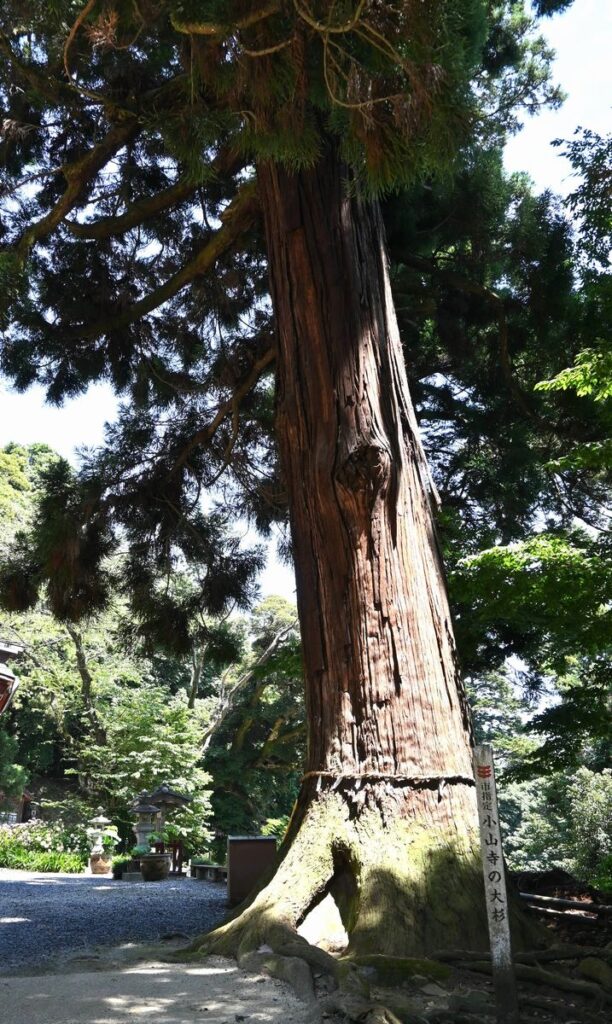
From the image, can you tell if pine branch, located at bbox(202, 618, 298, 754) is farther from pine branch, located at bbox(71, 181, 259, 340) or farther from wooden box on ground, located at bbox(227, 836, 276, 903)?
pine branch, located at bbox(71, 181, 259, 340)

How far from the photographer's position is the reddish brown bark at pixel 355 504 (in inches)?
167

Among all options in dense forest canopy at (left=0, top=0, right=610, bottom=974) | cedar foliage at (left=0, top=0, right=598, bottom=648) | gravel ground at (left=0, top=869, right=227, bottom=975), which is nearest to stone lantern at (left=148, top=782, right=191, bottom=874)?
gravel ground at (left=0, top=869, right=227, bottom=975)

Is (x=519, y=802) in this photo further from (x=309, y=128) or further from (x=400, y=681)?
(x=309, y=128)

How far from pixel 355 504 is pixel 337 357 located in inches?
37.4

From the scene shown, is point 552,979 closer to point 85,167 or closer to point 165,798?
point 85,167

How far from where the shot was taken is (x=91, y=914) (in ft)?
25.8

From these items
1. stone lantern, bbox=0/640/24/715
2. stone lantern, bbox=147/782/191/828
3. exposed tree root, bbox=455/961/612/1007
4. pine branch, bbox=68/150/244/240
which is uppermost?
pine branch, bbox=68/150/244/240

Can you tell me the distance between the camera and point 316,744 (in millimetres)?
4461

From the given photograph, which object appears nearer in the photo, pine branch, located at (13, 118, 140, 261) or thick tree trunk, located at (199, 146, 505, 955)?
thick tree trunk, located at (199, 146, 505, 955)

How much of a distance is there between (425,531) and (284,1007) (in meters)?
2.46

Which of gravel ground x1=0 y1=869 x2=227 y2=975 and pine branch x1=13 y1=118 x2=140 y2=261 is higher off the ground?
pine branch x1=13 y1=118 x2=140 y2=261

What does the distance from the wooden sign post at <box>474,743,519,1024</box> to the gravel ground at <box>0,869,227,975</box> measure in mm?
2419

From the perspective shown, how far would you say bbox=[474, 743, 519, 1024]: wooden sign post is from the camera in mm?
2846

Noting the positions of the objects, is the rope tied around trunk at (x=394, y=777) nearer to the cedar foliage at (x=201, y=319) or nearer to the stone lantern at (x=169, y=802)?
the cedar foliage at (x=201, y=319)
